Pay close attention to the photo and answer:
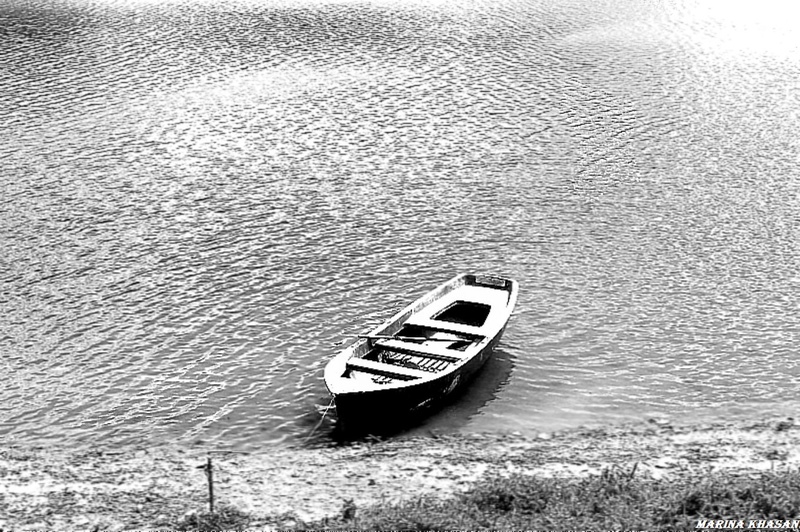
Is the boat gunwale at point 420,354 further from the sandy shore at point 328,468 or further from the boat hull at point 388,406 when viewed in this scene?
the sandy shore at point 328,468

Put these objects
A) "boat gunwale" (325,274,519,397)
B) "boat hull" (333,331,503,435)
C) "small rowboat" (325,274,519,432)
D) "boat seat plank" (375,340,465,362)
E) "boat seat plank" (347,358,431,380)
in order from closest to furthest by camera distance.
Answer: "boat hull" (333,331,503,435) → "boat gunwale" (325,274,519,397) → "small rowboat" (325,274,519,432) → "boat seat plank" (347,358,431,380) → "boat seat plank" (375,340,465,362)

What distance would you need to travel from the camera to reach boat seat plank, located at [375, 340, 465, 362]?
3512 cm

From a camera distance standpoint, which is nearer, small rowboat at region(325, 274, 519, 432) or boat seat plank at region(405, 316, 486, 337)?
small rowboat at region(325, 274, 519, 432)

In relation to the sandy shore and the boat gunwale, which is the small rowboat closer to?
the boat gunwale

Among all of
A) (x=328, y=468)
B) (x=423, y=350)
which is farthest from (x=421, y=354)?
(x=328, y=468)

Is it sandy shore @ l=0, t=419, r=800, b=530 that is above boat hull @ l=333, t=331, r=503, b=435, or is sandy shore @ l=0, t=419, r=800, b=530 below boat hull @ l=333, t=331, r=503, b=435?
below

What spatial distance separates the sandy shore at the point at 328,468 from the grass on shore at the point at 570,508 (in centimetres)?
130

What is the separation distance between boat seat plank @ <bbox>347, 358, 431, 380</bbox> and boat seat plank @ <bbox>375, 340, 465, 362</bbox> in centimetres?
136

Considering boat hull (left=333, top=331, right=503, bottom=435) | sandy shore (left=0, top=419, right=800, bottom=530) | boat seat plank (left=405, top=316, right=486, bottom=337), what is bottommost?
sandy shore (left=0, top=419, right=800, bottom=530)

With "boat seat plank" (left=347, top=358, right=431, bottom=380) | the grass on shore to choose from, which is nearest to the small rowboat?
"boat seat plank" (left=347, top=358, right=431, bottom=380)

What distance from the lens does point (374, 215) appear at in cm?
5278

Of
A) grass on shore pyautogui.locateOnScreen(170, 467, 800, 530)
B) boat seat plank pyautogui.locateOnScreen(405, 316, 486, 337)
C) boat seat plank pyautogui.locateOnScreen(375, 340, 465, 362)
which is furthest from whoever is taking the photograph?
boat seat plank pyautogui.locateOnScreen(405, 316, 486, 337)

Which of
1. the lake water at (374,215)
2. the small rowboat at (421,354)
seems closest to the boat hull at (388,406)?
the small rowboat at (421,354)

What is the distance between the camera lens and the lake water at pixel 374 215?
36.3 m
